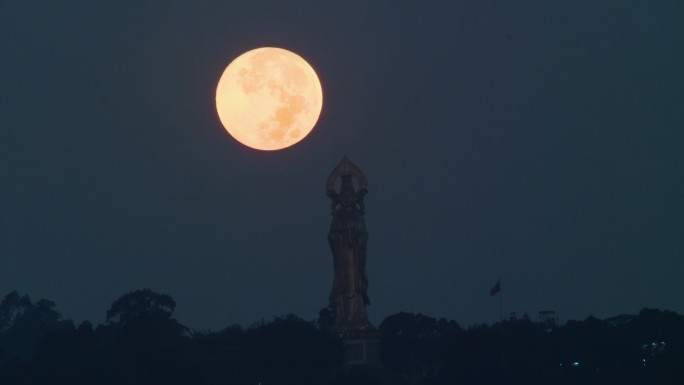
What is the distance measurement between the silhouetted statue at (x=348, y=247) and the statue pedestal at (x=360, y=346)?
33 centimetres

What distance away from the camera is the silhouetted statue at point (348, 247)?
72.6 m

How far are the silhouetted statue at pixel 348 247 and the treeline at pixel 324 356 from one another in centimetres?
→ 203

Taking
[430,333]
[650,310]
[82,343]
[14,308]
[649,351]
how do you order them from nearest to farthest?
1. [82,343]
2. [649,351]
3. [650,310]
4. [430,333]
5. [14,308]

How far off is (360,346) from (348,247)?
179 inches

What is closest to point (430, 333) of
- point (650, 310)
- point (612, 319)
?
point (612, 319)

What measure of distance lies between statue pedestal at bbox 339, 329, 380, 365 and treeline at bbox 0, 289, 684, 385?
74 centimetres

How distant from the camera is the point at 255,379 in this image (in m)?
73.6

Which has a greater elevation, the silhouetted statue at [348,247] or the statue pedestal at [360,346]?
the silhouetted statue at [348,247]

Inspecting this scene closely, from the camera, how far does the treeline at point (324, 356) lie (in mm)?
71562

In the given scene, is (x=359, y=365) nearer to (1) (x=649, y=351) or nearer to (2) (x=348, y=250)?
(2) (x=348, y=250)

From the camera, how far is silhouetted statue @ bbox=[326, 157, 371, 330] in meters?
72.6

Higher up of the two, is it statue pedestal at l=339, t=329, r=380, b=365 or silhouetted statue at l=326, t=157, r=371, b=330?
silhouetted statue at l=326, t=157, r=371, b=330

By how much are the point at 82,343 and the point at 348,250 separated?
49.5 ft

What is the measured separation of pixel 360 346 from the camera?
236 feet
